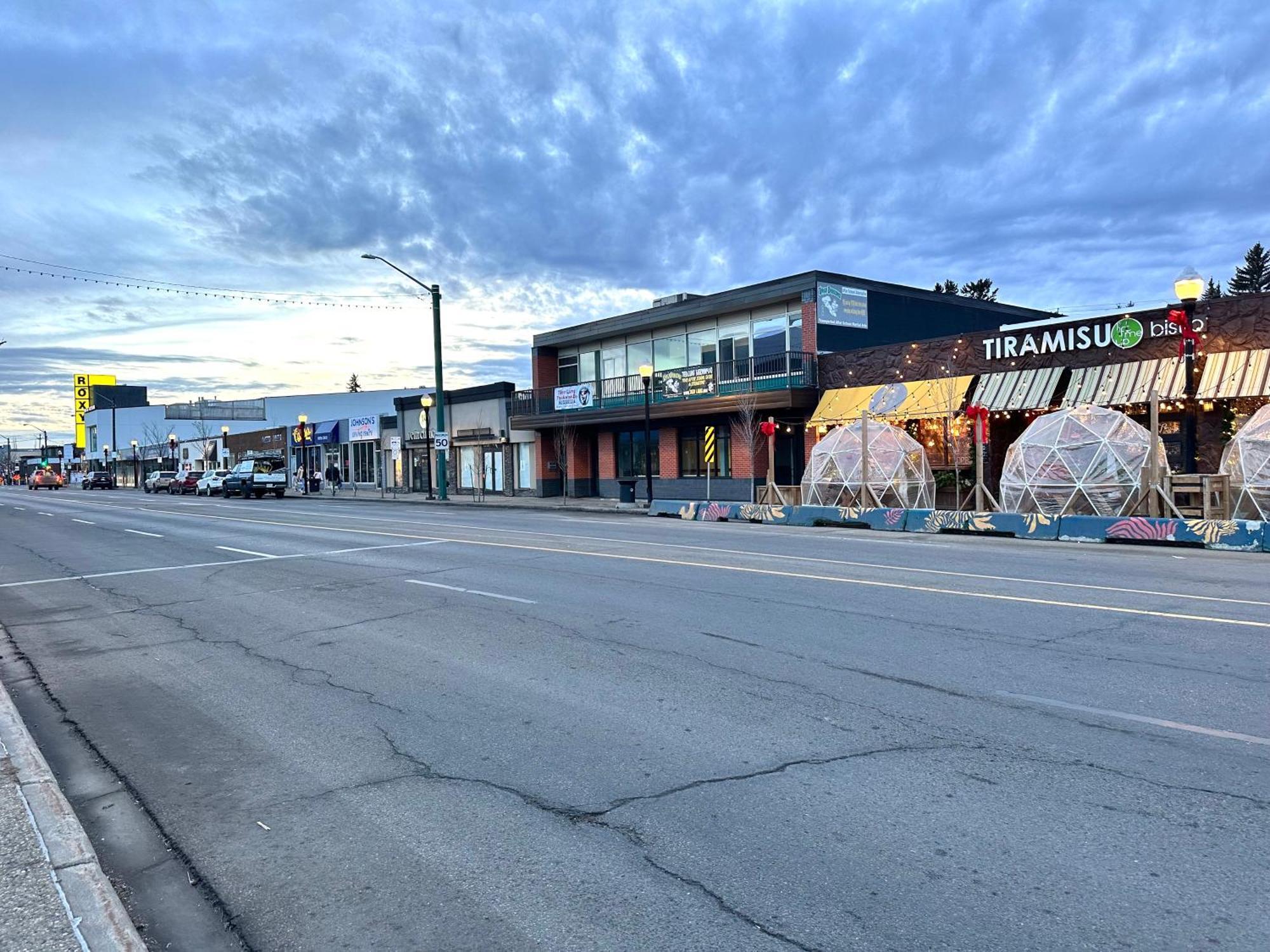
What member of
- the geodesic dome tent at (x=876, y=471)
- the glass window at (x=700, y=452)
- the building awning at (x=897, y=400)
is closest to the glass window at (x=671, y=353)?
the glass window at (x=700, y=452)

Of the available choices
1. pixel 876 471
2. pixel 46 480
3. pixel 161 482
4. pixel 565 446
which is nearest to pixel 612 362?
pixel 565 446

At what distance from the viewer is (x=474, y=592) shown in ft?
36.1

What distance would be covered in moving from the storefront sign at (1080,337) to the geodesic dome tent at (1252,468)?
13.6 ft

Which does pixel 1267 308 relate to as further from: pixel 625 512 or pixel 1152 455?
pixel 625 512

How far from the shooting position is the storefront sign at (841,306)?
29188 mm

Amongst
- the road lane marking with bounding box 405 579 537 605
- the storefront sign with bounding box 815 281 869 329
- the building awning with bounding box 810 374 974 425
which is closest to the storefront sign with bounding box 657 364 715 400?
the storefront sign with bounding box 815 281 869 329

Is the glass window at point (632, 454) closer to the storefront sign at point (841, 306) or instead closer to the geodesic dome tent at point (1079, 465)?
the storefront sign at point (841, 306)

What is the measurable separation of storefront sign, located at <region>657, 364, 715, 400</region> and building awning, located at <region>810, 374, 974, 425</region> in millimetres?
5101

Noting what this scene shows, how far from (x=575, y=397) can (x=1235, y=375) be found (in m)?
24.0

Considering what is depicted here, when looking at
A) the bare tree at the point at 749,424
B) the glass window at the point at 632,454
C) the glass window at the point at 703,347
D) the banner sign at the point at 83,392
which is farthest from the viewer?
the banner sign at the point at 83,392

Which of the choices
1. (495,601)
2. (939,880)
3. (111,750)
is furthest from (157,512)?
(939,880)

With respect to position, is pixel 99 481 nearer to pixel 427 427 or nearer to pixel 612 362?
pixel 427 427

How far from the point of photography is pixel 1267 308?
19.5m

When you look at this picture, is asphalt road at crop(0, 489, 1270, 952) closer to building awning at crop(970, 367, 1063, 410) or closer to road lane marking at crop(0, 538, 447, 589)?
road lane marking at crop(0, 538, 447, 589)
